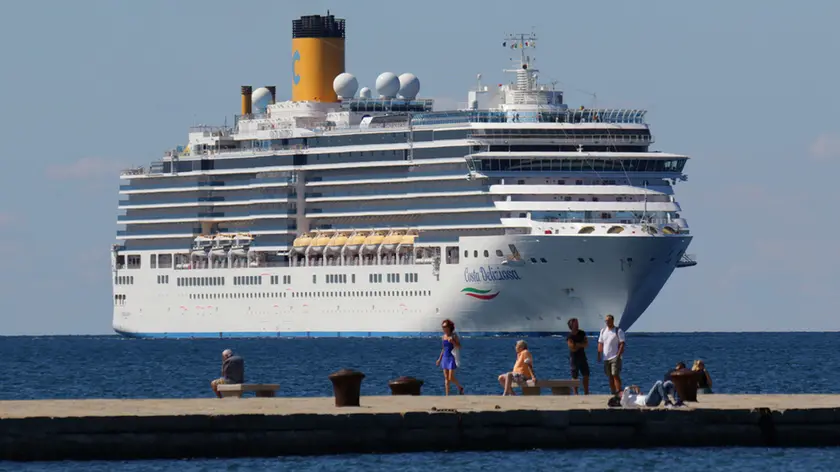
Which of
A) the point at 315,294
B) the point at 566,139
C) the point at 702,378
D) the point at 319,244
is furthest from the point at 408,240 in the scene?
the point at 702,378

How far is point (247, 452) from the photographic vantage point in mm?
31922

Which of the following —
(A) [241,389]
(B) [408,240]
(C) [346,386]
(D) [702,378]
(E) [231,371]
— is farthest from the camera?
(B) [408,240]

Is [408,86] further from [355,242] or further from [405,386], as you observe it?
[405,386]

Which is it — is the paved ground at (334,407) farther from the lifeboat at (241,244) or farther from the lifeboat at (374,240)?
the lifeboat at (241,244)

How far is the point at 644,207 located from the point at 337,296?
17.6 meters

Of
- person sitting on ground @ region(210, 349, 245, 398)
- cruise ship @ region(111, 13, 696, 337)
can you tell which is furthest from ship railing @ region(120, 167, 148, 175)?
person sitting on ground @ region(210, 349, 245, 398)

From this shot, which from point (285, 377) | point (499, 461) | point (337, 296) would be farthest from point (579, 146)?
point (499, 461)

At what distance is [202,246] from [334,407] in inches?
2902

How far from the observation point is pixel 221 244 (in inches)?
4166

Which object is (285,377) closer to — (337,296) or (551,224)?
(551,224)

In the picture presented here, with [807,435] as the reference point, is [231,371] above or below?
above

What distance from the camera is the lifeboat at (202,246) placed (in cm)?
10653

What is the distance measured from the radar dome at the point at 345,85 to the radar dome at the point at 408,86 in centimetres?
329

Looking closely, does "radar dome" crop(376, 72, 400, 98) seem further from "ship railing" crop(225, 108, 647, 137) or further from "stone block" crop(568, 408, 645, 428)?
"stone block" crop(568, 408, 645, 428)
